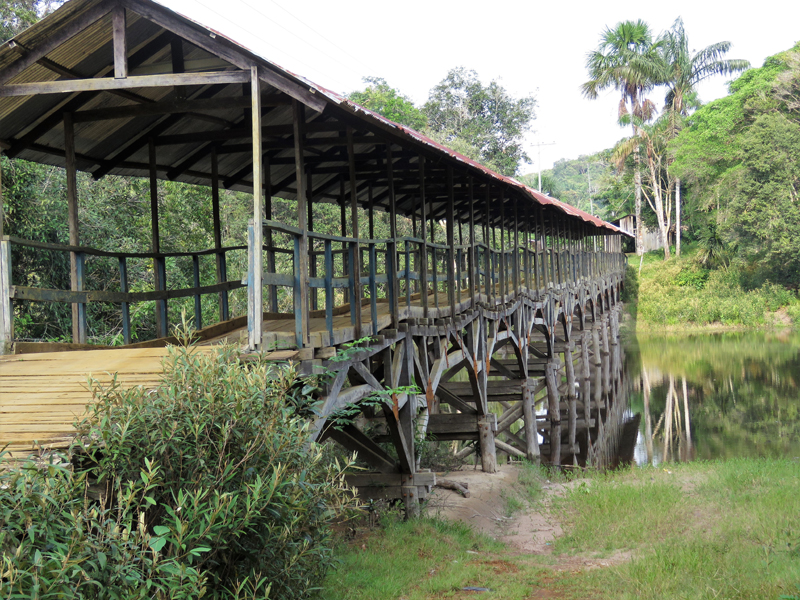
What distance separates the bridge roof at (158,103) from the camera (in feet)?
18.4

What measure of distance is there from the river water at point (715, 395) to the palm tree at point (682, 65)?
13324 millimetres

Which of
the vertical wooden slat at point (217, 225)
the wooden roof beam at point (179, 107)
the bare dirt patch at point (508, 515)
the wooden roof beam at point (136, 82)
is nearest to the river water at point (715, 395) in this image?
the bare dirt patch at point (508, 515)

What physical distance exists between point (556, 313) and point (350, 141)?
41.3ft

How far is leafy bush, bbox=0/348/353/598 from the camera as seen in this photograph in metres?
3.05

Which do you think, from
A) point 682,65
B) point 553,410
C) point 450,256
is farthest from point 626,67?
point 450,256

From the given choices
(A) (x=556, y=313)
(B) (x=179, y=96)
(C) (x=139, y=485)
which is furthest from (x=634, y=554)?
(A) (x=556, y=313)

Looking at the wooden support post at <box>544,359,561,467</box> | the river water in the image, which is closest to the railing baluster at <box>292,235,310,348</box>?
the wooden support post at <box>544,359,561,467</box>

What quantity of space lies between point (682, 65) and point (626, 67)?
131 inches

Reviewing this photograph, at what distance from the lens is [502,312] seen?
13.2m

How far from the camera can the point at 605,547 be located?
8.84 metres

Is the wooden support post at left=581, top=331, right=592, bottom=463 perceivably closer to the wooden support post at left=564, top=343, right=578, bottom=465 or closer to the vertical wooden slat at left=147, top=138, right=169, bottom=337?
the wooden support post at left=564, top=343, right=578, bottom=465

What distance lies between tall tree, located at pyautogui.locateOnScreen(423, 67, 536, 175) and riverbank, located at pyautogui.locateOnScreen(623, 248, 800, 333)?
1057 centimetres

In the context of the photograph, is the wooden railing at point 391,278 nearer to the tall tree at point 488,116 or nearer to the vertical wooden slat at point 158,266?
the vertical wooden slat at point 158,266

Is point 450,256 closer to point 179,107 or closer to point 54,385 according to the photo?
point 179,107
